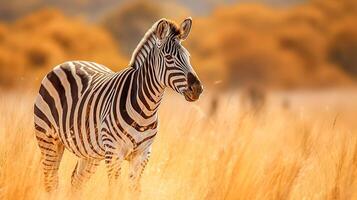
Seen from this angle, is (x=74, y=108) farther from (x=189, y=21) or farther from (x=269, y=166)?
(x=269, y=166)

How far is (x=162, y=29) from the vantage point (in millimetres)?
4891

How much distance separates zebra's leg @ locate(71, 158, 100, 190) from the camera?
5.70 m

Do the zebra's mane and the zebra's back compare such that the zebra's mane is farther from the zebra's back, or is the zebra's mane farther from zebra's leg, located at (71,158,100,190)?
zebra's leg, located at (71,158,100,190)

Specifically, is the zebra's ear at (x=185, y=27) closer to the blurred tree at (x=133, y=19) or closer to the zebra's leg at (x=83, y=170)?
the zebra's leg at (x=83, y=170)

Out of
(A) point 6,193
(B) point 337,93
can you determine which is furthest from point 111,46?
(A) point 6,193

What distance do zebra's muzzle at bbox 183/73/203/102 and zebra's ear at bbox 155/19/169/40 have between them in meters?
0.47

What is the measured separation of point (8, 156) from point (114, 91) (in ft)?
3.07

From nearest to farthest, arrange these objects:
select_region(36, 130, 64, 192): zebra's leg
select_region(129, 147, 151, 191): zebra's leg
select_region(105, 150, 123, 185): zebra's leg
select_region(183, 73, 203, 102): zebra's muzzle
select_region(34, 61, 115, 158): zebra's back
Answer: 1. select_region(183, 73, 203, 102): zebra's muzzle
2. select_region(105, 150, 123, 185): zebra's leg
3. select_region(129, 147, 151, 191): zebra's leg
4. select_region(34, 61, 115, 158): zebra's back
5. select_region(36, 130, 64, 192): zebra's leg

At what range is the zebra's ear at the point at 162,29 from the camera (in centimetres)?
486

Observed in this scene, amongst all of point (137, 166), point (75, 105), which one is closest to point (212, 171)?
point (137, 166)

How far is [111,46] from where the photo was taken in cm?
1802

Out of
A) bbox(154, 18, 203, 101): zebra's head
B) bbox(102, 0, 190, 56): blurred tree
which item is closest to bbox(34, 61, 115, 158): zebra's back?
bbox(154, 18, 203, 101): zebra's head

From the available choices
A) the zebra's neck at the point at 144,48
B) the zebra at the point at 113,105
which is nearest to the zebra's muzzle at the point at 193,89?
the zebra at the point at 113,105

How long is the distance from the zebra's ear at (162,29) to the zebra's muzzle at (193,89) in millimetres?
468
